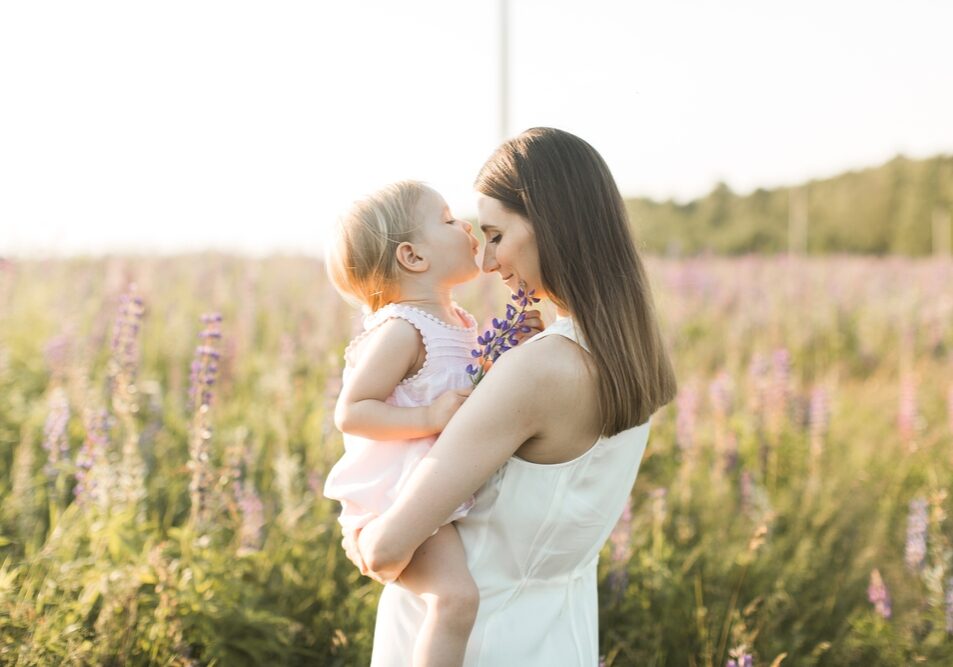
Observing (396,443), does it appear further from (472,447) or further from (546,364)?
(546,364)

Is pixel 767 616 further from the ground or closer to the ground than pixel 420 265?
closer to the ground

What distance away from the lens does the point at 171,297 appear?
7.27 meters

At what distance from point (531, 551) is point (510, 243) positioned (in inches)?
26.2

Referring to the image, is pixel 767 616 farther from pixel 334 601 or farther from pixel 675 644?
pixel 334 601

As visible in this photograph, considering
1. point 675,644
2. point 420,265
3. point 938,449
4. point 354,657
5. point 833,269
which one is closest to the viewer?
point 420,265

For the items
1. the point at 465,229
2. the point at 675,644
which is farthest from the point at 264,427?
the point at 465,229

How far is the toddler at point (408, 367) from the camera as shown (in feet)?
6.00

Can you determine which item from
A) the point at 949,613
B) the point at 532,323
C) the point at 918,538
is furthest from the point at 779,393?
the point at 532,323

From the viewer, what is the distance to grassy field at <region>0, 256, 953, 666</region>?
271 cm

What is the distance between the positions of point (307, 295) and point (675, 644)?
5165mm

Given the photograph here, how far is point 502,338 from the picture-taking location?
1977mm

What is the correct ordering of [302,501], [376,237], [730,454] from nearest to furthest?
[376,237] < [302,501] < [730,454]

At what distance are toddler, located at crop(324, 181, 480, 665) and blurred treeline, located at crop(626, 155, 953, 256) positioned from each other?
2061cm

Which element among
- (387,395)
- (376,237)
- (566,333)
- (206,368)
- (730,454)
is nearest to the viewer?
(566,333)
